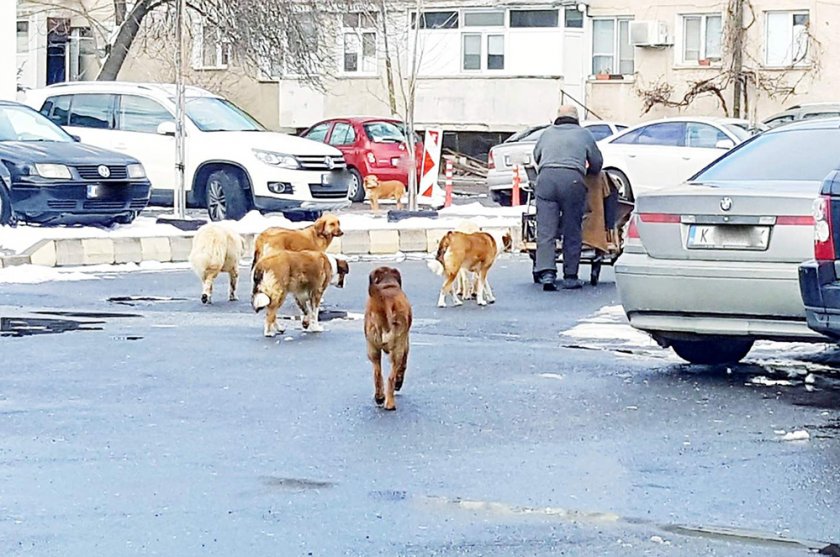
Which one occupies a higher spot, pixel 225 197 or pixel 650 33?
pixel 650 33

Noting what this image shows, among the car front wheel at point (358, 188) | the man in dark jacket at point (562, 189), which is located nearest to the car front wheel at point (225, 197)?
the man in dark jacket at point (562, 189)

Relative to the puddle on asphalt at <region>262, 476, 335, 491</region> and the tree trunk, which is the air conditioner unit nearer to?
the tree trunk

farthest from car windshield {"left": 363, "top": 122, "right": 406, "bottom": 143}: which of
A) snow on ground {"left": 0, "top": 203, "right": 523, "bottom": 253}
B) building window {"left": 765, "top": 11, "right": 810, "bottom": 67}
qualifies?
building window {"left": 765, "top": 11, "right": 810, "bottom": 67}

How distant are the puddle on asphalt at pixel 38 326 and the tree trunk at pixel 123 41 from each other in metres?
21.3

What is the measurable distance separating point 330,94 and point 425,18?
3.25 meters

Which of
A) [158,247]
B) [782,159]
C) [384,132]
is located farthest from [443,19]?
[782,159]

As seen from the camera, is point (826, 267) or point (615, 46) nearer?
point (826, 267)

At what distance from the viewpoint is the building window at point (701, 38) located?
3688cm

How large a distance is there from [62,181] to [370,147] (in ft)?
41.3

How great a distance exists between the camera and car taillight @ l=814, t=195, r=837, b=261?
742cm

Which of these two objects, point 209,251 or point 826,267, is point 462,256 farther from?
point 826,267

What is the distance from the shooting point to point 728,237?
8.95m

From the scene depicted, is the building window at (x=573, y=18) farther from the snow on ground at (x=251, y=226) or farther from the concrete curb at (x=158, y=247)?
the concrete curb at (x=158, y=247)

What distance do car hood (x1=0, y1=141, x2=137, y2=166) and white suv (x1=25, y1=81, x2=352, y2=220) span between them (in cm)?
191
